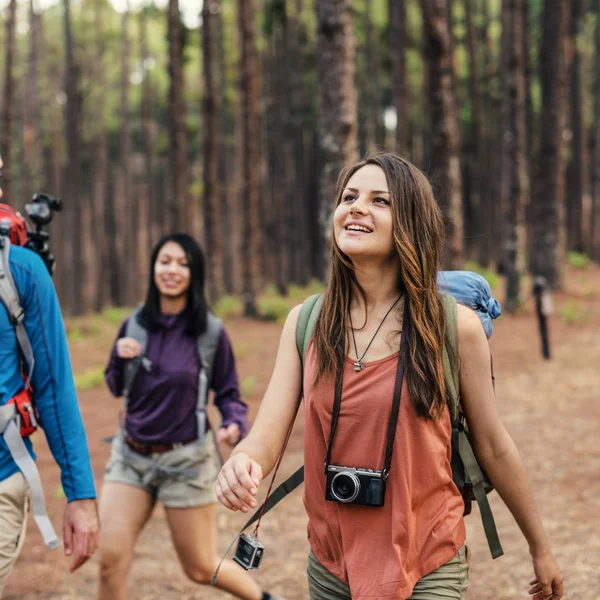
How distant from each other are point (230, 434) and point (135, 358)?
693mm

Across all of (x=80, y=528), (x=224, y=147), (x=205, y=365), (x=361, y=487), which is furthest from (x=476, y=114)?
(x=361, y=487)

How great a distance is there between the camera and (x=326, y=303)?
2.63 m

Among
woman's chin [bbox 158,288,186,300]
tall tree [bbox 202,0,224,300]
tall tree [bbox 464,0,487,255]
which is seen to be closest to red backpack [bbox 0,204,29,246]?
woman's chin [bbox 158,288,186,300]

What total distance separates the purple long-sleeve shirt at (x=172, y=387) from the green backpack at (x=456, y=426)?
2096 millimetres

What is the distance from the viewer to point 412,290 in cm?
251

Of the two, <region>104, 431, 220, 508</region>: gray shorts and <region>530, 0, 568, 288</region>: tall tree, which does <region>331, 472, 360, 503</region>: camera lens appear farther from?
<region>530, 0, 568, 288</region>: tall tree

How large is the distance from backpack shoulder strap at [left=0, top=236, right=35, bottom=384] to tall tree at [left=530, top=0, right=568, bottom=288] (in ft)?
60.7

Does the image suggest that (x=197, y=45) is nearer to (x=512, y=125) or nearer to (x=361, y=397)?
(x=512, y=125)

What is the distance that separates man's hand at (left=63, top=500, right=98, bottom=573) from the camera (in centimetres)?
305

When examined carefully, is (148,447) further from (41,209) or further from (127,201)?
(127,201)

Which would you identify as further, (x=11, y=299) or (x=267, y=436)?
(x=11, y=299)

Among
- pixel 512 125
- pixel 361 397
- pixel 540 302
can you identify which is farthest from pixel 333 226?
pixel 512 125

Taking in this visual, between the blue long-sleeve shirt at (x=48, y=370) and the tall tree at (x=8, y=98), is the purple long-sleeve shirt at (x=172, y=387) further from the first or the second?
the tall tree at (x=8, y=98)

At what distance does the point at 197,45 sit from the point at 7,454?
106 feet
